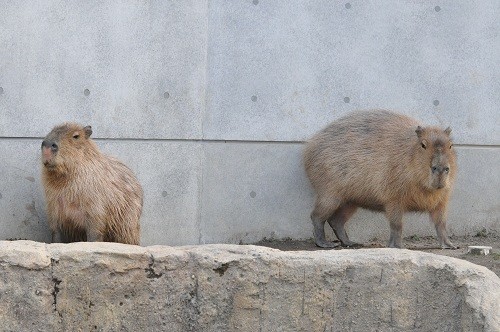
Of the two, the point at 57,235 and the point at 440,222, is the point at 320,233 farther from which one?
the point at 57,235

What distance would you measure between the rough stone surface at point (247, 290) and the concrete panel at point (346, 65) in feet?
9.80

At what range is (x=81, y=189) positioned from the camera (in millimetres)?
6684

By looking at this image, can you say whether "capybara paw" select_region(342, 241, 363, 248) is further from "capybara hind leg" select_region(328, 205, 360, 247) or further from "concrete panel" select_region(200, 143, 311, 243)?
"concrete panel" select_region(200, 143, 311, 243)

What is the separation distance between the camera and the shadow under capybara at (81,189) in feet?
21.7

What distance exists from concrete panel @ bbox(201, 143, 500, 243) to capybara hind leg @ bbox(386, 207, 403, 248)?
1.65ft

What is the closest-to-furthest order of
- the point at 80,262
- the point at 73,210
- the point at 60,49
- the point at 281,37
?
the point at 80,262 → the point at 73,210 → the point at 60,49 → the point at 281,37

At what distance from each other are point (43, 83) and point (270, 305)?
315 centimetres

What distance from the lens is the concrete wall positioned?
281 inches

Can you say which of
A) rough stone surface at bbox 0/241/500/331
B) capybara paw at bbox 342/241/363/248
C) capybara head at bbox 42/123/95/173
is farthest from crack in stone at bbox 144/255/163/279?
capybara paw at bbox 342/241/363/248

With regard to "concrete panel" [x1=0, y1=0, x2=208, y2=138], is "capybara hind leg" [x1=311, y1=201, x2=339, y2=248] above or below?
below

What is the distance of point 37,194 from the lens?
23.6ft

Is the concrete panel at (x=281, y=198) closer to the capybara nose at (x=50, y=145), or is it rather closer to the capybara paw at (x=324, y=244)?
the capybara paw at (x=324, y=244)

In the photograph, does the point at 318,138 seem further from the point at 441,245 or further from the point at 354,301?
the point at 354,301

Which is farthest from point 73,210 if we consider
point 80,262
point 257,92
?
point 80,262
